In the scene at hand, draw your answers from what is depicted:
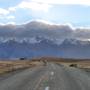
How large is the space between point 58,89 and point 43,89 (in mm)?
1010

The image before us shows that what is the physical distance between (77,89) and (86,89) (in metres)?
0.59

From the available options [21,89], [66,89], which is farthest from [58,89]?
[21,89]

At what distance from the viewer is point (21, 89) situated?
23.0 meters

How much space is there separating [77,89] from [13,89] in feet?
13.8

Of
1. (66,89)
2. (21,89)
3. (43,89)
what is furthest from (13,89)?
(66,89)

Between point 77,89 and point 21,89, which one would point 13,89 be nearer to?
point 21,89

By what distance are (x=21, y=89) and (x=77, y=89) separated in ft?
12.1

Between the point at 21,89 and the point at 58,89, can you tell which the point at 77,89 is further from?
the point at 21,89

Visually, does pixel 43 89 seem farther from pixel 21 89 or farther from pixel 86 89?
pixel 86 89

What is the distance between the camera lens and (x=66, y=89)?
2334 centimetres

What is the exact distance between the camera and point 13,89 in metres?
22.9

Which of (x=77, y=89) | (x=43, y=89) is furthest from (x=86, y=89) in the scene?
(x=43, y=89)

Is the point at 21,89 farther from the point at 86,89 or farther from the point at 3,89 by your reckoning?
the point at 86,89

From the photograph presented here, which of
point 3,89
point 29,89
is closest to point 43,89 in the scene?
point 29,89
